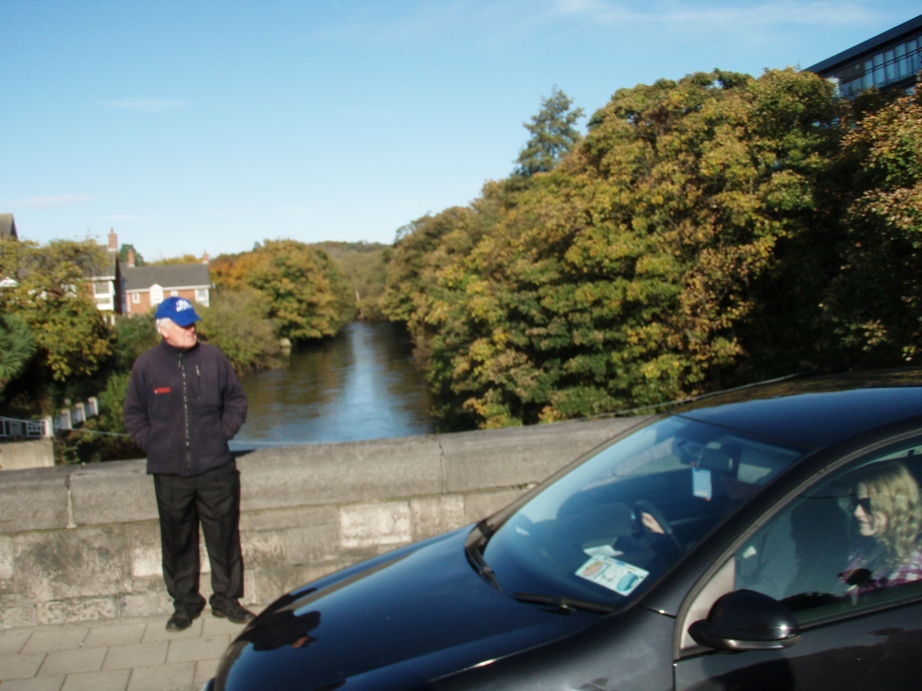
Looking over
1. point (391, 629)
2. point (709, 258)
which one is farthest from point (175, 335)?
point (709, 258)

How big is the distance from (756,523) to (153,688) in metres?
3.01

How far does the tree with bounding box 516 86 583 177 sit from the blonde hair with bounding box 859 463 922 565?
62.2 metres

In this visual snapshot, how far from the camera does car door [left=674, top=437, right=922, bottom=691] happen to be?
7.06 ft

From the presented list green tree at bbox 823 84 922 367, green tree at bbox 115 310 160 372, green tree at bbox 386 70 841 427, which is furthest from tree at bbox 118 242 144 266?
green tree at bbox 823 84 922 367

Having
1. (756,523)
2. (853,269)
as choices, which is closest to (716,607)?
(756,523)

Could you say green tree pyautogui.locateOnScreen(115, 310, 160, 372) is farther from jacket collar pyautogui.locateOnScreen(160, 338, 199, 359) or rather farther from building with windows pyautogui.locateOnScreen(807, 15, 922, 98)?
jacket collar pyautogui.locateOnScreen(160, 338, 199, 359)

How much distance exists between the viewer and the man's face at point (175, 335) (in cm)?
437

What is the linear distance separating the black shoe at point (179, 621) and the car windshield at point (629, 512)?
90.5 inches

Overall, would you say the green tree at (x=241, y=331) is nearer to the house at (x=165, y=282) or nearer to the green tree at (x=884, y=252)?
the house at (x=165, y=282)

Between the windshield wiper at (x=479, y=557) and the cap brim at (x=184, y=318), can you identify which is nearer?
the windshield wiper at (x=479, y=557)

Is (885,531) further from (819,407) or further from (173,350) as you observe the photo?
(173,350)

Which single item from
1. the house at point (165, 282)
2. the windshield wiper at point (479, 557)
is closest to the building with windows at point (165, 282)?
the house at point (165, 282)

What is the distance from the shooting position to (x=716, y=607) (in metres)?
2.16

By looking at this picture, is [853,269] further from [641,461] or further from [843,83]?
[843,83]
